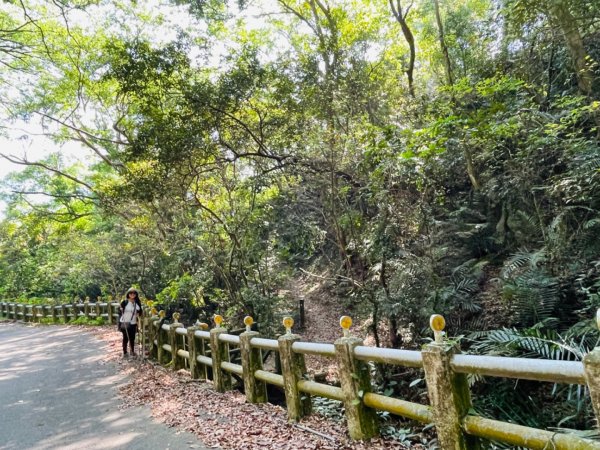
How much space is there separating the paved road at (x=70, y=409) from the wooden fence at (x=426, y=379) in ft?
4.45

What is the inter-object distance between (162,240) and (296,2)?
930 cm

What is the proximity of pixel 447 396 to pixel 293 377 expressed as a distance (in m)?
2.35

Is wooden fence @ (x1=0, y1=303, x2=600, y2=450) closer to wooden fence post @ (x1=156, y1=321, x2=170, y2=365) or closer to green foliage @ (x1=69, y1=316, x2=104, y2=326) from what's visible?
wooden fence post @ (x1=156, y1=321, x2=170, y2=365)

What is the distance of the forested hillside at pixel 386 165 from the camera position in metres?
7.91

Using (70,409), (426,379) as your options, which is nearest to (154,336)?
(70,409)

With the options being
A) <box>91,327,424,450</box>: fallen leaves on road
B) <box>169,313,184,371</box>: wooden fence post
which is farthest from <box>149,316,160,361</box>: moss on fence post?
<box>91,327,424,450</box>: fallen leaves on road

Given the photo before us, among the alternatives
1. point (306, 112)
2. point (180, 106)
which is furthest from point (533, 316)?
point (180, 106)

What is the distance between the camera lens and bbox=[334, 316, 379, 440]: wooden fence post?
4332 millimetres

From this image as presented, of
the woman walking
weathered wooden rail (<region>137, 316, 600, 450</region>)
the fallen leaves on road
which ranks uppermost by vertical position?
the woman walking

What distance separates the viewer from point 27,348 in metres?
13.7

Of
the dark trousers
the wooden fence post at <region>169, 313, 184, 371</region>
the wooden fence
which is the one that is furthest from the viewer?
the dark trousers

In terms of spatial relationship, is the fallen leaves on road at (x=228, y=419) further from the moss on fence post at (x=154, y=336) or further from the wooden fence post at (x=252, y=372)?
the moss on fence post at (x=154, y=336)

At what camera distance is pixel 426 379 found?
353 centimetres

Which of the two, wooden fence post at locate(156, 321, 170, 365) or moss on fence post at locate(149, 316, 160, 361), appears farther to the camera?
moss on fence post at locate(149, 316, 160, 361)
